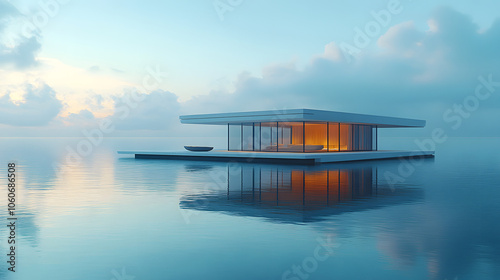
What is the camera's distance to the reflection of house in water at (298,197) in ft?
38.2

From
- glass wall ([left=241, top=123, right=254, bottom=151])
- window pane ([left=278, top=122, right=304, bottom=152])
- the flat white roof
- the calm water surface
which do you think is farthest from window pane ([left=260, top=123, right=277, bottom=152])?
the calm water surface

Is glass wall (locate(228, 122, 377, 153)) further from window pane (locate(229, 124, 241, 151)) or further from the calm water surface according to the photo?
the calm water surface

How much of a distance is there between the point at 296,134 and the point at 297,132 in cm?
19

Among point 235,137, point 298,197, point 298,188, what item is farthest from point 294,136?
point 298,197

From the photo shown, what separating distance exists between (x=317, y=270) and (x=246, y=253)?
128 cm

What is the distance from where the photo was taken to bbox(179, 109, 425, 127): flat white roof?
32594mm

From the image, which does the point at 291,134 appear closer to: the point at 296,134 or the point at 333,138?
the point at 296,134

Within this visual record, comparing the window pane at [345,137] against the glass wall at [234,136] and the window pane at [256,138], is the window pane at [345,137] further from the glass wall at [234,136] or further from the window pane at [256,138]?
the glass wall at [234,136]

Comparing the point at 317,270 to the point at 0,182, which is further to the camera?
the point at 0,182

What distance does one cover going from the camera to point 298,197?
14.5 metres

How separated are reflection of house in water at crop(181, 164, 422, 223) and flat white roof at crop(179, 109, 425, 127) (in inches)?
495

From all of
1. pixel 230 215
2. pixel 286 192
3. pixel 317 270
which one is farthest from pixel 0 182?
pixel 317 270

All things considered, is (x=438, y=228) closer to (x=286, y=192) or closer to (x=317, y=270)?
(x=317, y=270)

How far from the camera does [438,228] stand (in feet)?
31.0
